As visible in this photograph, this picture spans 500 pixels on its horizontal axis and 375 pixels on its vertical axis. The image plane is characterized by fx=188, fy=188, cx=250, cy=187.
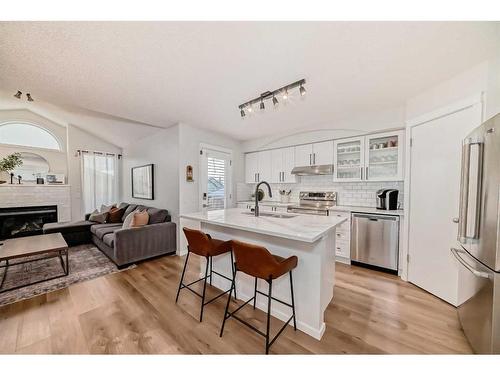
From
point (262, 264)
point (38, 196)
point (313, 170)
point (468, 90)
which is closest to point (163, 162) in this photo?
point (313, 170)

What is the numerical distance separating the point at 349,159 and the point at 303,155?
882 millimetres

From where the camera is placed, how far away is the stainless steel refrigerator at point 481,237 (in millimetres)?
1220

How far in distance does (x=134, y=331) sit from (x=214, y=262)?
99 cm

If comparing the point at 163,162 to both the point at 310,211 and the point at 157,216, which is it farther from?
the point at 310,211

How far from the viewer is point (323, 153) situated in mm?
3730

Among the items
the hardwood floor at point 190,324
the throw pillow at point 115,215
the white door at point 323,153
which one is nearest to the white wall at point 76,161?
the throw pillow at point 115,215

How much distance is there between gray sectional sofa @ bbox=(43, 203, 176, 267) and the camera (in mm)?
2951

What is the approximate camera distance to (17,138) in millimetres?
4688

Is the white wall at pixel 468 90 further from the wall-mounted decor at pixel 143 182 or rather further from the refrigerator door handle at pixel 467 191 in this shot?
the wall-mounted decor at pixel 143 182

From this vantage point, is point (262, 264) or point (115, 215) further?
point (115, 215)


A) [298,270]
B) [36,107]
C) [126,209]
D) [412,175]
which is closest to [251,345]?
[298,270]

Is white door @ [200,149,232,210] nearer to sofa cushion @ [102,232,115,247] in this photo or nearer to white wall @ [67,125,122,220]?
sofa cushion @ [102,232,115,247]

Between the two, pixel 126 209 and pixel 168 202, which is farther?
pixel 126 209
